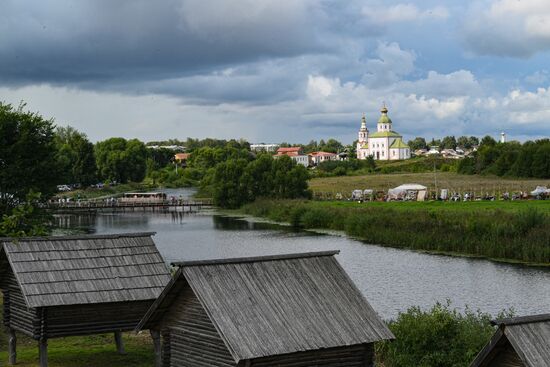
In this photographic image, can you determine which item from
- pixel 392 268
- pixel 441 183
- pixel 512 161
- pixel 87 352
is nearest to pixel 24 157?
pixel 392 268

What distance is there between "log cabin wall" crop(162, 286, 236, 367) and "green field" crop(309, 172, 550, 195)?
84.8 meters

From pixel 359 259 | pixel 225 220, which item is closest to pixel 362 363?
pixel 359 259

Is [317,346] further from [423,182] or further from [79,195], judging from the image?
[79,195]

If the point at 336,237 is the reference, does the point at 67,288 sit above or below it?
above

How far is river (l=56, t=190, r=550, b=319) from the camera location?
129 ft

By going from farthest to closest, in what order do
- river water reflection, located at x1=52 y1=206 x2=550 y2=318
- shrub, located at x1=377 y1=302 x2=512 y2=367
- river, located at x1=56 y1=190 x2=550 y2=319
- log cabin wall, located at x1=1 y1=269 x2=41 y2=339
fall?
1. river water reflection, located at x1=52 y1=206 x2=550 y2=318
2. river, located at x1=56 y1=190 x2=550 y2=319
3. shrub, located at x1=377 y1=302 x2=512 y2=367
4. log cabin wall, located at x1=1 y1=269 x2=41 y2=339

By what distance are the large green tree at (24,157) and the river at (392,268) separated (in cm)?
1025

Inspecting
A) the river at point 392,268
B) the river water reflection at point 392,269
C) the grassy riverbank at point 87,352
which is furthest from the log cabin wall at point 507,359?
the river water reflection at point 392,269

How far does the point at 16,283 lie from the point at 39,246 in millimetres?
1785

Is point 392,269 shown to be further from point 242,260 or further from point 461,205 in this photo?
point 461,205

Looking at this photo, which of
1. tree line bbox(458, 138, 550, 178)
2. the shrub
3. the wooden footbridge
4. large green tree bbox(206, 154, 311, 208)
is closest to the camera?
the shrub

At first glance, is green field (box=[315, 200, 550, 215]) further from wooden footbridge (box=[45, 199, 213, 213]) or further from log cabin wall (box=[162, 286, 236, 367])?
log cabin wall (box=[162, 286, 236, 367])

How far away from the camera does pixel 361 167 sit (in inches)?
7352

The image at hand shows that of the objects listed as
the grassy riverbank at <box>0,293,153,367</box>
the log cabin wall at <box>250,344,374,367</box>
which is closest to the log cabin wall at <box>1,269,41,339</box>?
the grassy riverbank at <box>0,293,153,367</box>
